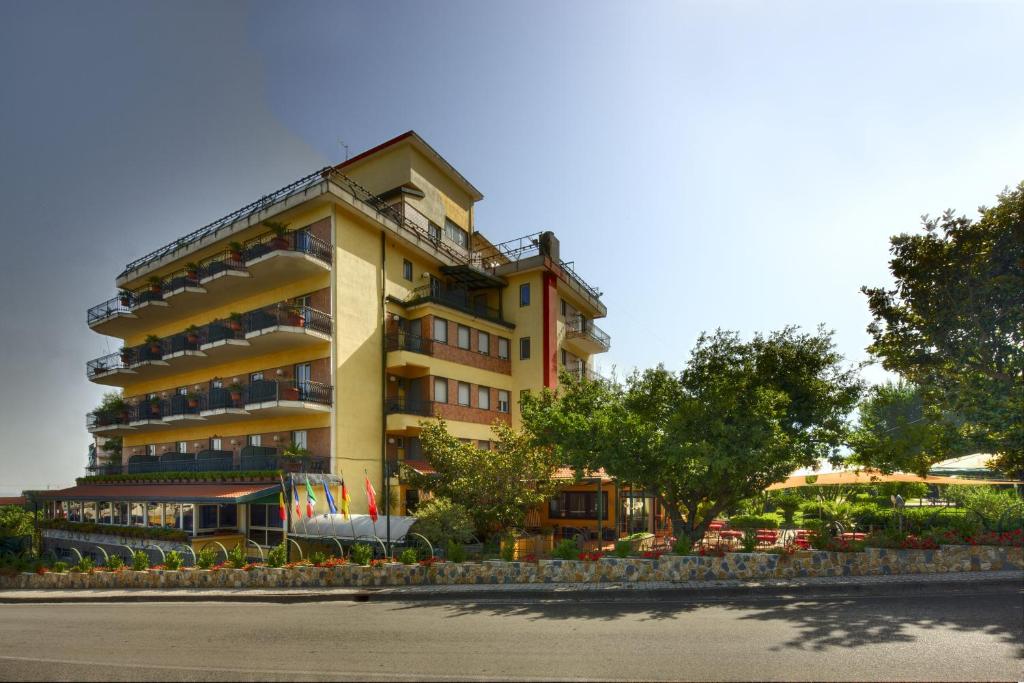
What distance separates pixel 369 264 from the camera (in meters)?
32.9

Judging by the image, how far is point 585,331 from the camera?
44.2 metres

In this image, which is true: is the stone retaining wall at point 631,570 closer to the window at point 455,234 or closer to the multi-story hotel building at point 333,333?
the multi-story hotel building at point 333,333

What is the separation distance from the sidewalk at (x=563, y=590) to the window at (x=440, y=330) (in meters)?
17.8

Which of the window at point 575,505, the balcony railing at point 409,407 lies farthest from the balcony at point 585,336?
the window at point 575,505

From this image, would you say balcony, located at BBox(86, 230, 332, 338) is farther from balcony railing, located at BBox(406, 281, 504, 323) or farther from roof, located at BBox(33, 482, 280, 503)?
roof, located at BBox(33, 482, 280, 503)

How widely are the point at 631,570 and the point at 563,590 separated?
208 cm

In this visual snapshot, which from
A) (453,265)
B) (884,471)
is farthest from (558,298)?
(884,471)

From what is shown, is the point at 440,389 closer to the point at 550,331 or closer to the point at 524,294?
the point at 550,331

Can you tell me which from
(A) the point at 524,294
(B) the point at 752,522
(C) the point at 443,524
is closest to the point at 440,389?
(A) the point at 524,294

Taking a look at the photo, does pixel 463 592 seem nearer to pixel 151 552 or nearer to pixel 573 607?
pixel 573 607

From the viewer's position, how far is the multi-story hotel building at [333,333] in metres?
30.5

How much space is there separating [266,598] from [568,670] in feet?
37.1

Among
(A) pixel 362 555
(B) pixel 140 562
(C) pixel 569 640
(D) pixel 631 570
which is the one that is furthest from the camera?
(B) pixel 140 562

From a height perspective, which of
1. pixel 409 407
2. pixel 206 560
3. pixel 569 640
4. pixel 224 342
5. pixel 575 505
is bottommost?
pixel 206 560
